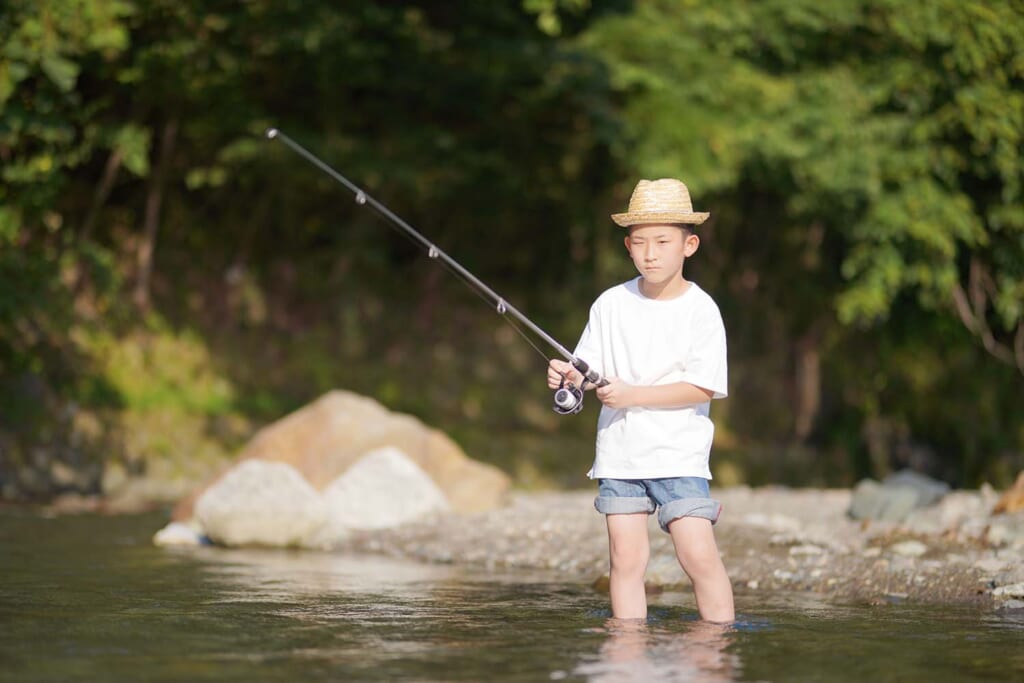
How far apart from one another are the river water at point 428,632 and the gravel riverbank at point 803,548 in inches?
21.6

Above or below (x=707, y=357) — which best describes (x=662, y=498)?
below

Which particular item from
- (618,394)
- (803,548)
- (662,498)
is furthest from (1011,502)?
(618,394)

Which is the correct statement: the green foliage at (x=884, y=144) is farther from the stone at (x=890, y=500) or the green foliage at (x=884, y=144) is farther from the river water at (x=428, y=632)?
the river water at (x=428, y=632)

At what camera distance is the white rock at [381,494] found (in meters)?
11.4

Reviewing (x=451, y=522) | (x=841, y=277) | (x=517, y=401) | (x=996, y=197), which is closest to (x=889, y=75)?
(x=996, y=197)

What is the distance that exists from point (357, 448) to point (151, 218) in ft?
27.9

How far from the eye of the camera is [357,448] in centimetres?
1293

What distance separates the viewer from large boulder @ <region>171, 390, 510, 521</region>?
42.2ft

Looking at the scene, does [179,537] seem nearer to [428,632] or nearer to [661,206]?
[428,632]

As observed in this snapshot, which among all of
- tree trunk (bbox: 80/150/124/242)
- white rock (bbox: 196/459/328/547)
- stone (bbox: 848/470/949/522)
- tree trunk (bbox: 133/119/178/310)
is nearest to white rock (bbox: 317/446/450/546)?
white rock (bbox: 196/459/328/547)

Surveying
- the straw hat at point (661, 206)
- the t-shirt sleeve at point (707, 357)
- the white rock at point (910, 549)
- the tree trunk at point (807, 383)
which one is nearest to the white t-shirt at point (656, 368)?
the t-shirt sleeve at point (707, 357)

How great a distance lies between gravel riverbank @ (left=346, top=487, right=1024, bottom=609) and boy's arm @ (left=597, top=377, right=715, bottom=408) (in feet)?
7.24

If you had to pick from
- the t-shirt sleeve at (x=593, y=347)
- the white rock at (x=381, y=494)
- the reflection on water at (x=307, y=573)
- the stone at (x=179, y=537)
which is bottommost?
the reflection on water at (x=307, y=573)

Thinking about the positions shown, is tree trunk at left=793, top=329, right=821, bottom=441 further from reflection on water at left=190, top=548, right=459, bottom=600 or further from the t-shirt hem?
the t-shirt hem
